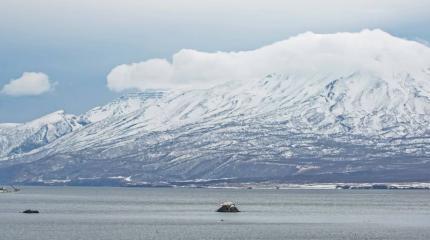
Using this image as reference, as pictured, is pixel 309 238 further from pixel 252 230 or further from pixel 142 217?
pixel 142 217

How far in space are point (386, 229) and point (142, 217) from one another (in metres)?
54.7

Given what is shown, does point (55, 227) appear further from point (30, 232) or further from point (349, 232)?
point (349, 232)

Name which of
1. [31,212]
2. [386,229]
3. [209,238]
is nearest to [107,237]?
[209,238]

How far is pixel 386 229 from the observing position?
161875mm

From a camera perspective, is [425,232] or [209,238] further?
[425,232]

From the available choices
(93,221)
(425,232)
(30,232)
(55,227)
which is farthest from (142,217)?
(425,232)

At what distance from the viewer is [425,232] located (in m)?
155

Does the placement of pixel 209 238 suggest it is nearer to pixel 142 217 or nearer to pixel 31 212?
pixel 142 217

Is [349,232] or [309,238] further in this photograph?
[349,232]

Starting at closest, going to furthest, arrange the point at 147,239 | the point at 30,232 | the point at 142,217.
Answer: the point at 147,239, the point at 30,232, the point at 142,217

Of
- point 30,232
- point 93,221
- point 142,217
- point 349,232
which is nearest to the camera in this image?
point 30,232

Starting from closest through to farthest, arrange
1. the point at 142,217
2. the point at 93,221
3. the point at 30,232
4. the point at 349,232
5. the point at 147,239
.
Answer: the point at 147,239 → the point at 30,232 → the point at 349,232 → the point at 93,221 → the point at 142,217

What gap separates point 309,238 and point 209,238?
51.8ft

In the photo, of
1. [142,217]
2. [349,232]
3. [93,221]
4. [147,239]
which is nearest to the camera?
[147,239]
